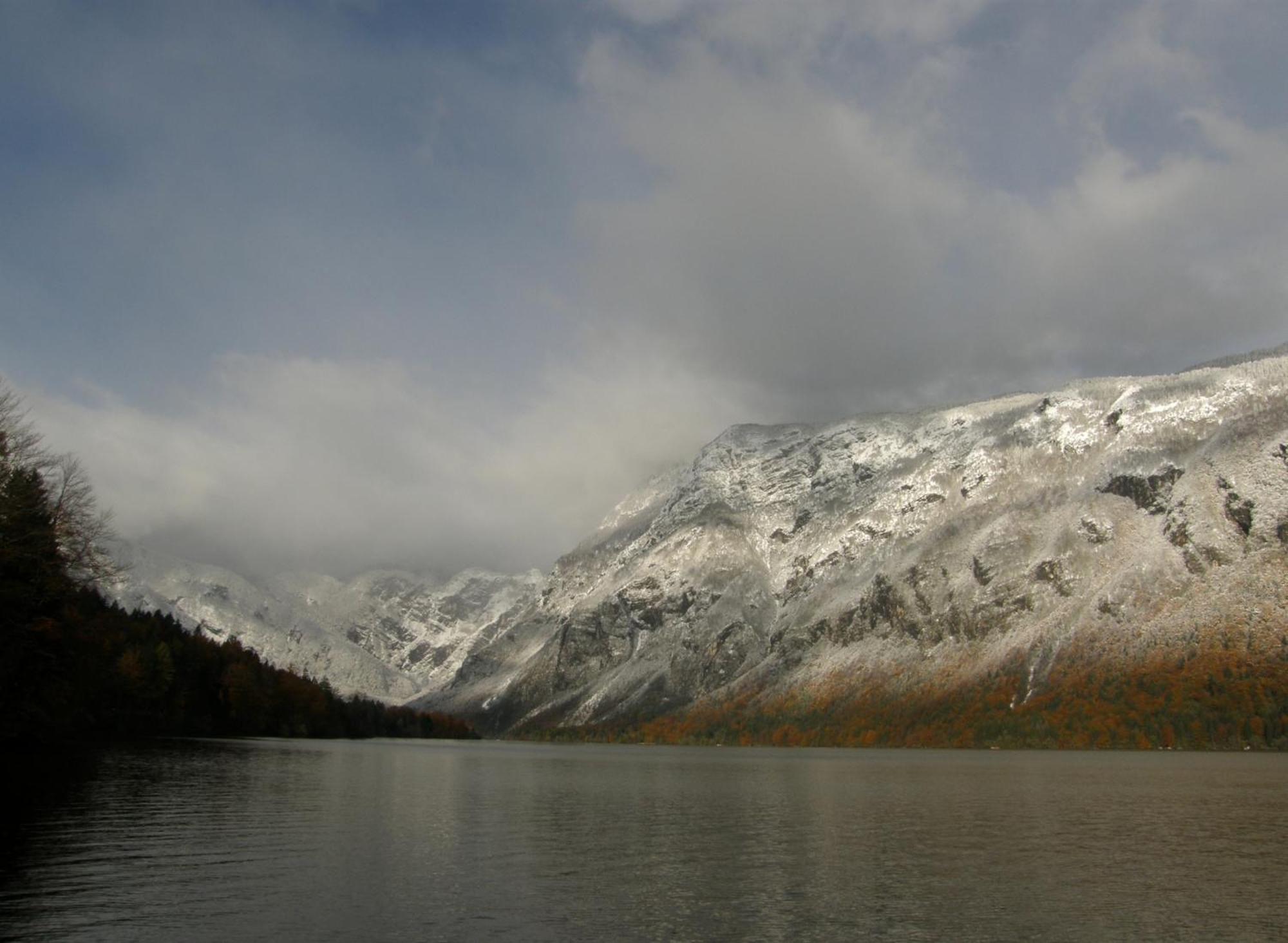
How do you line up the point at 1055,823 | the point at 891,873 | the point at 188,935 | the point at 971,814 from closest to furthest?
the point at 188,935 → the point at 891,873 → the point at 1055,823 → the point at 971,814

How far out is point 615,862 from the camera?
4953cm

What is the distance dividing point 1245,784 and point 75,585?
118077 millimetres

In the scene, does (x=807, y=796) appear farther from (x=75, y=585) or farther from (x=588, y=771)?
(x=75, y=585)

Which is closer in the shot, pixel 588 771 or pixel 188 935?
pixel 188 935

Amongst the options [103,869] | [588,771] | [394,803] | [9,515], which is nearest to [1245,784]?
[588,771]

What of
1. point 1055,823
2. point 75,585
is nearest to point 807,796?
point 1055,823

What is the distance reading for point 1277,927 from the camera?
36.7 meters

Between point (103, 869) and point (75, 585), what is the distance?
36.7 metres

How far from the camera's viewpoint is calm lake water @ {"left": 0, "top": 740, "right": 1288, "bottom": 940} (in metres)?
34.8

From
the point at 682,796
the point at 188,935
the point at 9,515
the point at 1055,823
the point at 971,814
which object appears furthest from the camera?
the point at 682,796

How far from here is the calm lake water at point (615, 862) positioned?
3478 cm

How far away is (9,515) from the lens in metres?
62.2

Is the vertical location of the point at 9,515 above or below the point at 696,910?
above

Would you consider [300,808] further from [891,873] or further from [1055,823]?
[1055,823]
